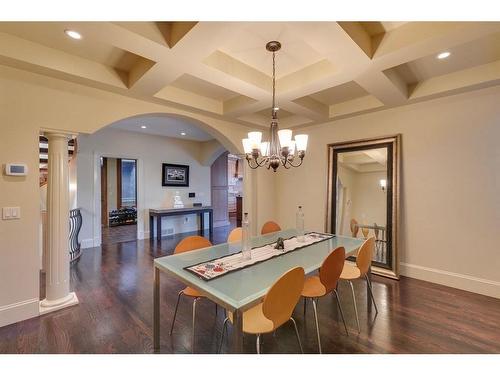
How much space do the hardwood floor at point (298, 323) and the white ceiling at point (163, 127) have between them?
304 centimetres

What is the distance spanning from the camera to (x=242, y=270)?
1.70m

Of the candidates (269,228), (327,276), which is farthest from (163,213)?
(327,276)

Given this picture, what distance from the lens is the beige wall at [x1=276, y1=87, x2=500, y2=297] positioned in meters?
2.65

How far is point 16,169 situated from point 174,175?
4.06m

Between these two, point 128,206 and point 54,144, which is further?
point 128,206

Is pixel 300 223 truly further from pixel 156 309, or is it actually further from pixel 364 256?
pixel 156 309

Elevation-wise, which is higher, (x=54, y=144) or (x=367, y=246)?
(x=54, y=144)

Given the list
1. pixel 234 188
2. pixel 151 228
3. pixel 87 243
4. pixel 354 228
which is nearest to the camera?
pixel 354 228

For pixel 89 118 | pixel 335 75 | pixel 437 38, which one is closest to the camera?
pixel 437 38

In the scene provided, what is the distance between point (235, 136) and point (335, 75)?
201 centimetres

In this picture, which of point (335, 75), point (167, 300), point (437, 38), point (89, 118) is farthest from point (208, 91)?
point (167, 300)

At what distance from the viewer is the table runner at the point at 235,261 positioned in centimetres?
161

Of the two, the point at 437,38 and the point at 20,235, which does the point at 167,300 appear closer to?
the point at 20,235
